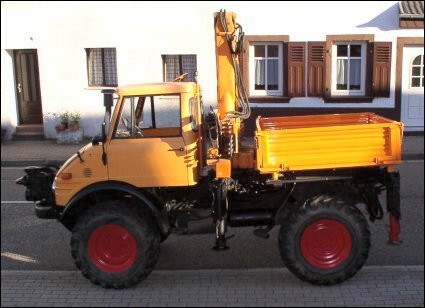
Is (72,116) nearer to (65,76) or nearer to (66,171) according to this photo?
(65,76)

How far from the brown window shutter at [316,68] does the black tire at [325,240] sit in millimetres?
9373

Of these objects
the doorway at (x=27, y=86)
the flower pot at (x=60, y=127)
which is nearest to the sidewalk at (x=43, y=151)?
the flower pot at (x=60, y=127)

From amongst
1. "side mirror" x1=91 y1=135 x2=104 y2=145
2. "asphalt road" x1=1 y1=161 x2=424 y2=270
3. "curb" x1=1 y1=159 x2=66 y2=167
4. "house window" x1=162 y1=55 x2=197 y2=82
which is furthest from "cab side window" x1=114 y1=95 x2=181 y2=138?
"house window" x1=162 y1=55 x2=197 y2=82

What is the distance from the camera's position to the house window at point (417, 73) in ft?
47.2

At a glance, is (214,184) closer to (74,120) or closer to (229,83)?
(229,83)

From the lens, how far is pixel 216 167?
212 inches

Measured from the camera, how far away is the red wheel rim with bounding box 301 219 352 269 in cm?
537

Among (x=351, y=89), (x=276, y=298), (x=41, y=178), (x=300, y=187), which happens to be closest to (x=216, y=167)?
(x=300, y=187)

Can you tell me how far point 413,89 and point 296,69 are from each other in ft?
11.1

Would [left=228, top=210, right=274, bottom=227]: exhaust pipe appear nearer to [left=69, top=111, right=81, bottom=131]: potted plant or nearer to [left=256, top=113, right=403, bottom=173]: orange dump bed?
[left=256, top=113, right=403, bottom=173]: orange dump bed

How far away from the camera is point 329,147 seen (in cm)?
531

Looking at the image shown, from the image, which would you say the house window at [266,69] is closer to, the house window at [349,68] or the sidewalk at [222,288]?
the house window at [349,68]

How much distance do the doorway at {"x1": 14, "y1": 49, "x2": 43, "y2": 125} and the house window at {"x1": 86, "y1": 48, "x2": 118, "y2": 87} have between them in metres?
1.78

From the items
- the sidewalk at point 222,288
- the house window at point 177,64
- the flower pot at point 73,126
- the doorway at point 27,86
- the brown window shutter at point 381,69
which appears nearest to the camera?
the sidewalk at point 222,288
